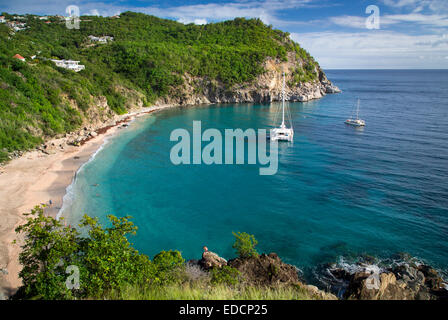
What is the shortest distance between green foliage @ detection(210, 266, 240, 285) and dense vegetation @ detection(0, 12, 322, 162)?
33335mm

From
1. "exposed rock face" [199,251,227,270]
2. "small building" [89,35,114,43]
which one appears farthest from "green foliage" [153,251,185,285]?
"small building" [89,35,114,43]

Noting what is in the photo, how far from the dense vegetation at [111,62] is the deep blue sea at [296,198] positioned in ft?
37.7

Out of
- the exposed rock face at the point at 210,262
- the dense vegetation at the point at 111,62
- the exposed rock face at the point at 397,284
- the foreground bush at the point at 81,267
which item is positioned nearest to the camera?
the foreground bush at the point at 81,267

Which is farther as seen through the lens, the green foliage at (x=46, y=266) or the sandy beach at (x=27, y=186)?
the sandy beach at (x=27, y=186)

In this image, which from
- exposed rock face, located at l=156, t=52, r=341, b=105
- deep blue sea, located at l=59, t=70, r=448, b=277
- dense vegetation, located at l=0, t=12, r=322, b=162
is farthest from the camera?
exposed rock face, located at l=156, t=52, r=341, b=105

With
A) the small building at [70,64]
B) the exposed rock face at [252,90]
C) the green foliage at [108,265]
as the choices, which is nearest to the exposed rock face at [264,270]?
the green foliage at [108,265]

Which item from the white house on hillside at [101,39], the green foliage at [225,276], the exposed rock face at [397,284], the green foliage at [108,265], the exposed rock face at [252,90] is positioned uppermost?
the white house on hillside at [101,39]

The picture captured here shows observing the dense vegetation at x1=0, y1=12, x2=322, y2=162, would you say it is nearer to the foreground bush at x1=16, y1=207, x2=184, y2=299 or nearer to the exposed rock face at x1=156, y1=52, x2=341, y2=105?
the exposed rock face at x1=156, y1=52, x2=341, y2=105

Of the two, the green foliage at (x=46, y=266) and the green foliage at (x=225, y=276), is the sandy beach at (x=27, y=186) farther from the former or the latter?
the green foliage at (x=225, y=276)

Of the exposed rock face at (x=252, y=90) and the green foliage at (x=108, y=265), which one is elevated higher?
the exposed rock face at (x=252, y=90)

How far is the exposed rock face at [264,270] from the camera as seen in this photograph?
16797 millimetres

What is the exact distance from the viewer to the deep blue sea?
74.0ft
